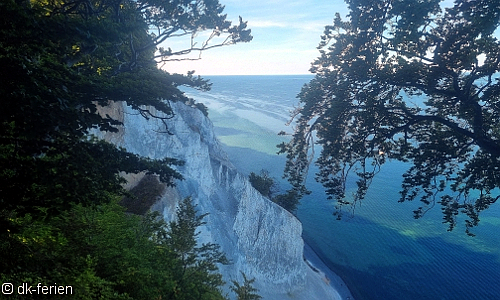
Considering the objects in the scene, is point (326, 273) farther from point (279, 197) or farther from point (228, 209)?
point (228, 209)

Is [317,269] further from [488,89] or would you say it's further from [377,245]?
[488,89]

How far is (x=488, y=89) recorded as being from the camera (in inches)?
378

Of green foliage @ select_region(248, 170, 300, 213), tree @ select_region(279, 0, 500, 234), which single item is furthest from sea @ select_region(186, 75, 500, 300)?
tree @ select_region(279, 0, 500, 234)

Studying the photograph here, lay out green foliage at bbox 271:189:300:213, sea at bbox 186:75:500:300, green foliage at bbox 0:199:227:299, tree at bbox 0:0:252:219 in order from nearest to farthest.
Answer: tree at bbox 0:0:252:219 < green foliage at bbox 0:199:227:299 < sea at bbox 186:75:500:300 < green foliage at bbox 271:189:300:213

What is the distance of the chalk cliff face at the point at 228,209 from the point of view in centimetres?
1964

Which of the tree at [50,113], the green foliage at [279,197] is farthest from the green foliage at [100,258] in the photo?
the green foliage at [279,197]

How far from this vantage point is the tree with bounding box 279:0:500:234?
9695 millimetres

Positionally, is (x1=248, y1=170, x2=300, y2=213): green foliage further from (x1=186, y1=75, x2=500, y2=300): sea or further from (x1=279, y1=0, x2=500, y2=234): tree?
(x1=279, y1=0, x2=500, y2=234): tree

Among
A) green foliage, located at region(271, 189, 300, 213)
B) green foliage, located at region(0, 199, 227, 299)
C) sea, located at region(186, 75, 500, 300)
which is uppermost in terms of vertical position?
green foliage, located at region(0, 199, 227, 299)

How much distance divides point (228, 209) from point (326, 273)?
19.3 m

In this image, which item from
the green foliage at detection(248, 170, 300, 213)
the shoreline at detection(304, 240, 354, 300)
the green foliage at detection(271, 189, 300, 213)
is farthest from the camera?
the green foliage at detection(271, 189, 300, 213)

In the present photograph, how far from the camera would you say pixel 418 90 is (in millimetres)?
11484

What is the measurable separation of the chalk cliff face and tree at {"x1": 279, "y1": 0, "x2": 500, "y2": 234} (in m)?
10.0

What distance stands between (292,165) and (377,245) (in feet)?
120
